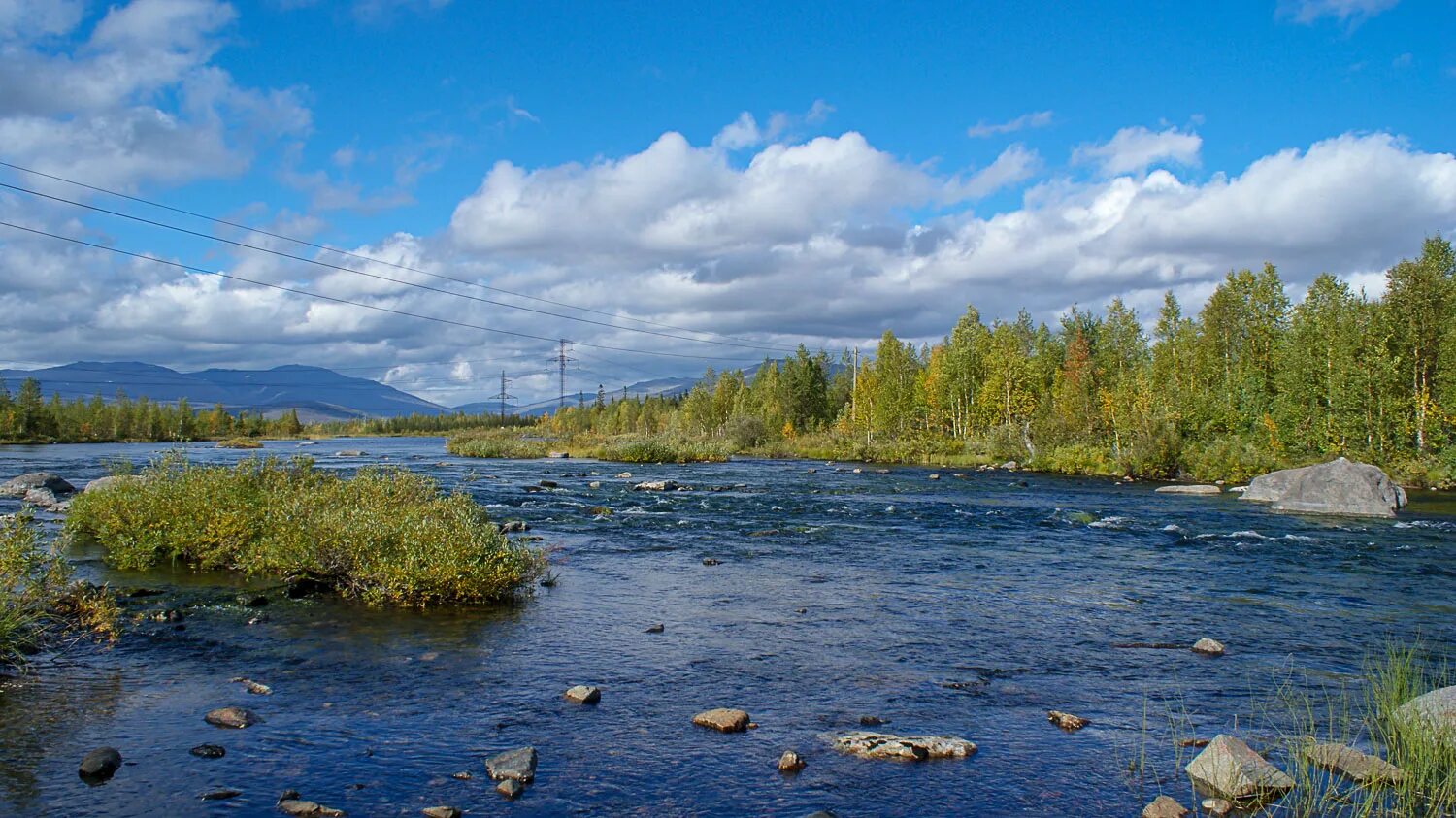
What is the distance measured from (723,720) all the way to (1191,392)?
74.3m

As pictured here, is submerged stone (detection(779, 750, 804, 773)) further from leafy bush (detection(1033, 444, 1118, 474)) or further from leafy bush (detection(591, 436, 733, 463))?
leafy bush (detection(591, 436, 733, 463))

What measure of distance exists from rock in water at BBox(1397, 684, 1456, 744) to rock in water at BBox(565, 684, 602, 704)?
1067 centimetres

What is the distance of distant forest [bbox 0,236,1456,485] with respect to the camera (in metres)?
57.1

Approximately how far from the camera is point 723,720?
12172 mm

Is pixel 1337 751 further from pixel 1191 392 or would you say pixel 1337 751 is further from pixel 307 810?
pixel 1191 392

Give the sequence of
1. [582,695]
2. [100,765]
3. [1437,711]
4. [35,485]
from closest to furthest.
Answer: [100,765], [1437,711], [582,695], [35,485]

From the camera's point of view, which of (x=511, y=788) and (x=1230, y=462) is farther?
(x=1230, y=462)

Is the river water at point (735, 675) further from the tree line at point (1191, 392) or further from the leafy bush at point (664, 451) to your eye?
the leafy bush at point (664, 451)

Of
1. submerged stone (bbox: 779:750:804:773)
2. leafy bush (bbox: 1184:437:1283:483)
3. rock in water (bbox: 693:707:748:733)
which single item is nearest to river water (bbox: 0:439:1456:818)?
submerged stone (bbox: 779:750:804:773)

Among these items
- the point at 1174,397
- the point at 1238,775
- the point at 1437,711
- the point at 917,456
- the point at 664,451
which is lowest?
the point at 1238,775

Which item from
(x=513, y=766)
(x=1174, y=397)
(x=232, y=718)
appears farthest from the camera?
(x=1174, y=397)

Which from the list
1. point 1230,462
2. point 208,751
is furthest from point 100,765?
point 1230,462

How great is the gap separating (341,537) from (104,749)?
9.35 metres

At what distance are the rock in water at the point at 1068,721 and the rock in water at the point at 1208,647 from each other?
17.0 feet
